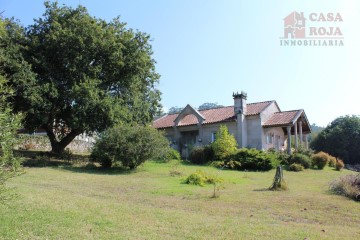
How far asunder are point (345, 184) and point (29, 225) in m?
14.3

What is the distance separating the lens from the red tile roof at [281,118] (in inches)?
1471

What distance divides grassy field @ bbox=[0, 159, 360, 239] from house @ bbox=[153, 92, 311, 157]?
61.7 feet

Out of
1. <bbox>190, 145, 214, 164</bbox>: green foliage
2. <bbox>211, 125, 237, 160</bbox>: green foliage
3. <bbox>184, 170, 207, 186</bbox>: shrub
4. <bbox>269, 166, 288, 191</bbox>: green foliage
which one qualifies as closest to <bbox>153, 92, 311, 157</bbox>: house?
<bbox>211, 125, 237, 160</bbox>: green foliage

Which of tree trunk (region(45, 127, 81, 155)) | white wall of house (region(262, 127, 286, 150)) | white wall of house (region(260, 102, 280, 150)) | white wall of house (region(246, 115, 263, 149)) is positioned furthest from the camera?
white wall of house (region(262, 127, 286, 150))

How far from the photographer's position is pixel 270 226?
33.9ft

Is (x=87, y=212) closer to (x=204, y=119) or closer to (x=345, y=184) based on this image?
(x=345, y=184)

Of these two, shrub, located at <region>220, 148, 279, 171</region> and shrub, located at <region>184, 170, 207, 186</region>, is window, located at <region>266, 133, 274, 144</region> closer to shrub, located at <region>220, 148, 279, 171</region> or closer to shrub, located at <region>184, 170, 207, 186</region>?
shrub, located at <region>220, 148, 279, 171</region>

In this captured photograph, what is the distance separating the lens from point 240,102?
38.2 metres

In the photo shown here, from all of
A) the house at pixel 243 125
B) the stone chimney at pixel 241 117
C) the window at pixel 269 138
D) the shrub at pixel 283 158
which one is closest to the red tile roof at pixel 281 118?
the house at pixel 243 125

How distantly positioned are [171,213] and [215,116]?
29506mm

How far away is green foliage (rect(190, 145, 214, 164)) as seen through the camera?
3381 cm

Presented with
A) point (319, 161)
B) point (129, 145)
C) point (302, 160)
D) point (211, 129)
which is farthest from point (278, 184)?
point (211, 129)

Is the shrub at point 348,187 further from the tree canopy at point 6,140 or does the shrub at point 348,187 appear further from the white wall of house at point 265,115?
the white wall of house at point 265,115

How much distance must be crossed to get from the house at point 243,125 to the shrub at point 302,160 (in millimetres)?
4939
